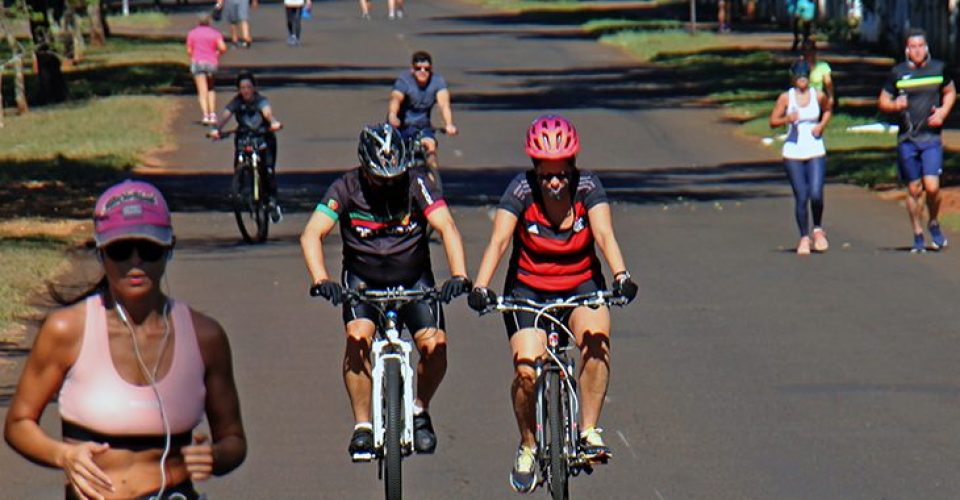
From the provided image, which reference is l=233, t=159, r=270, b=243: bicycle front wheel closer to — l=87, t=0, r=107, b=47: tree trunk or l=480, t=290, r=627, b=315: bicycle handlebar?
l=480, t=290, r=627, b=315: bicycle handlebar

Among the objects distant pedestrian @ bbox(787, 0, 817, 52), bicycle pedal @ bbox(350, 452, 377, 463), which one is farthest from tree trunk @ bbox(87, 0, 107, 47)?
bicycle pedal @ bbox(350, 452, 377, 463)

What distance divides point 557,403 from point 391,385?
79 cm

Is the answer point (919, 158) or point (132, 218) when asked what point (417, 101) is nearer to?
point (919, 158)

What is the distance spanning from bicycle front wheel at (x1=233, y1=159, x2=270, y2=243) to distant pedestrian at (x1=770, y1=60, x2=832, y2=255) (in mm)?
5275

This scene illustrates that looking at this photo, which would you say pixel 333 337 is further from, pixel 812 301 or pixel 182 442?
pixel 182 442

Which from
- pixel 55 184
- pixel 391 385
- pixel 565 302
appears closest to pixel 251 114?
pixel 55 184

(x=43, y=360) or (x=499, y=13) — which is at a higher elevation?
(x=43, y=360)

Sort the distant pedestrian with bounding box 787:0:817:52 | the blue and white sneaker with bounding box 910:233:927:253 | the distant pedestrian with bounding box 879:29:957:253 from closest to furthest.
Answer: the distant pedestrian with bounding box 879:29:957:253 < the blue and white sneaker with bounding box 910:233:927:253 < the distant pedestrian with bounding box 787:0:817:52

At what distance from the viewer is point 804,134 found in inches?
789

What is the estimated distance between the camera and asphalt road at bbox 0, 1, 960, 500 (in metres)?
11.1

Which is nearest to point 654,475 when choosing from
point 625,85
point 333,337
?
point 333,337

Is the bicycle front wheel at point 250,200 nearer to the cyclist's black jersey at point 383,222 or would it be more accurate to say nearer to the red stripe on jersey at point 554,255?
the cyclist's black jersey at point 383,222

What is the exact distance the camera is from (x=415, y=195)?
10.4 m

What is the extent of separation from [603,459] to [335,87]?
36.8 m
